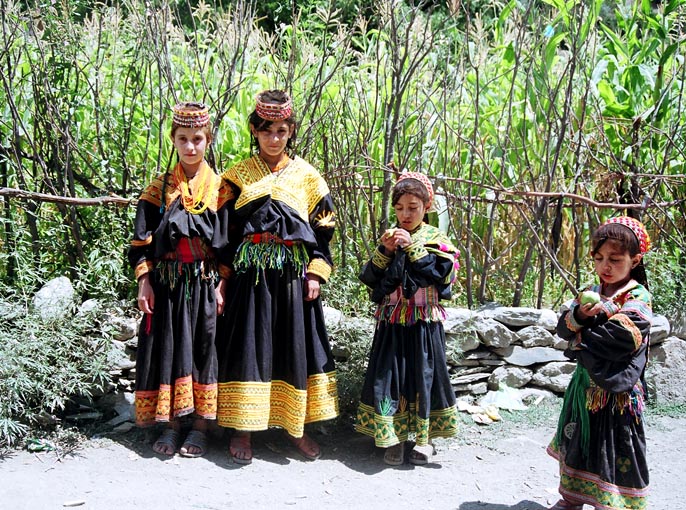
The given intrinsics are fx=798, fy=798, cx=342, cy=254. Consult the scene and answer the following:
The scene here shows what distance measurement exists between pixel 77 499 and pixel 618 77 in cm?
510

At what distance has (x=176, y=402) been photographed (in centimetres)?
397

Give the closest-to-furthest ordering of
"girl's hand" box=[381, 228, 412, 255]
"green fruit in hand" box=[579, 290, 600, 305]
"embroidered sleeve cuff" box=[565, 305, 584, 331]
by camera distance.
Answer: "green fruit in hand" box=[579, 290, 600, 305] < "embroidered sleeve cuff" box=[565, 305, 584, 331] < "girl's hand" box=[381, 228, 412, 255]

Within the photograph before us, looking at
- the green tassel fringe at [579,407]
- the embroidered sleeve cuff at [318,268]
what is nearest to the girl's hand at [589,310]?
the green tassel fringe at [579,407]

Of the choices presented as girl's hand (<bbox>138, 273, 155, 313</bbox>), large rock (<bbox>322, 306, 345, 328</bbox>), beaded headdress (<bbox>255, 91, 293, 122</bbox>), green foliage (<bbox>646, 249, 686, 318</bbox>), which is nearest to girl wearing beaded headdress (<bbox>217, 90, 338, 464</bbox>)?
beaded headdress (<bbox>255, 91, 293, 122</bbox>)

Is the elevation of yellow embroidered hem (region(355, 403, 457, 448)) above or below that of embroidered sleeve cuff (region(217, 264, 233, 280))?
below

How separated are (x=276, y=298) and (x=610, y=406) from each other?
168 cm

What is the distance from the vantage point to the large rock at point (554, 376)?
5.00 meters

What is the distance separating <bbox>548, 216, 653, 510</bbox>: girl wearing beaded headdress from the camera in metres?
3.17

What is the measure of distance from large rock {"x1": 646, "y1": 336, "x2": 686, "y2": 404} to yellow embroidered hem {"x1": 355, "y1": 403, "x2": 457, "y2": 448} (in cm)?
165

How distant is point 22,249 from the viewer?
4770mm

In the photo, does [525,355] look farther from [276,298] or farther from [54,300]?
[54,300]

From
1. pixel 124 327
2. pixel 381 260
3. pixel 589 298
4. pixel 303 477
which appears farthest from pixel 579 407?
pixel 124 327

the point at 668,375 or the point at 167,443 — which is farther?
the point at 668,375

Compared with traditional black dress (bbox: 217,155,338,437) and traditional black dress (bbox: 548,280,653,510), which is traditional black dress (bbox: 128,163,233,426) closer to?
traditional black dress (bbox: 217,155,338,437)
